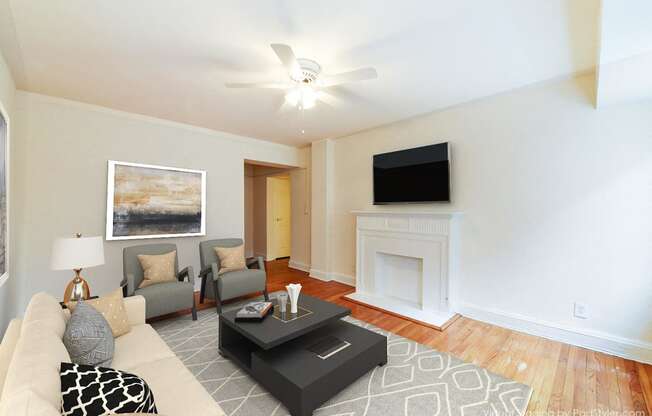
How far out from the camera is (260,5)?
177 cm

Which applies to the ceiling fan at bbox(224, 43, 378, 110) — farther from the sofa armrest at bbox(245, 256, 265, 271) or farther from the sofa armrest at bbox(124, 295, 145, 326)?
the sofa armrest at bbox(245, 256, 265, 271)

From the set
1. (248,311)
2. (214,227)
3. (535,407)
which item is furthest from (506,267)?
(214,227)

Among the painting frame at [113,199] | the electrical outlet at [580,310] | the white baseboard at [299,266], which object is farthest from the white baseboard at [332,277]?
the electrical outlet at [580,310]

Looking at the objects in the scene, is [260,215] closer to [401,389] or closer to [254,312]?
[254,312]

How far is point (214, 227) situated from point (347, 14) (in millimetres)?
3580

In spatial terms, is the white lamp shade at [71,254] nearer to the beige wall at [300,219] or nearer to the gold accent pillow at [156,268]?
the gold accent pillow at [156,268]

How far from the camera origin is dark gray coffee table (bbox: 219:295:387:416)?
5.72 feet

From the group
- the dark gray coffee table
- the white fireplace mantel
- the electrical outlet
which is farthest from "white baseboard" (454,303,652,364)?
the dark gray coffee table

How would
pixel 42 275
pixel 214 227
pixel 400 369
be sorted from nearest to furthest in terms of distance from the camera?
pixel 400 369 → pixel 42 275 → pixel 214 227

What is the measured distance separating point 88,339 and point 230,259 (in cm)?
226

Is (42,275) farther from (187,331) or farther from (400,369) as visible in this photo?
(400,369)

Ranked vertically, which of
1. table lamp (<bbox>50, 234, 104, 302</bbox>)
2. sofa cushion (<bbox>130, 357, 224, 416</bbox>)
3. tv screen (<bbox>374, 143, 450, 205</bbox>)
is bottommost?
sofa cushion (<bbox>130, 357, 224, 416</bbox>)

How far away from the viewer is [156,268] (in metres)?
3.25

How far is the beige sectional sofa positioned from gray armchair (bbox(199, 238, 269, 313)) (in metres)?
1.14
